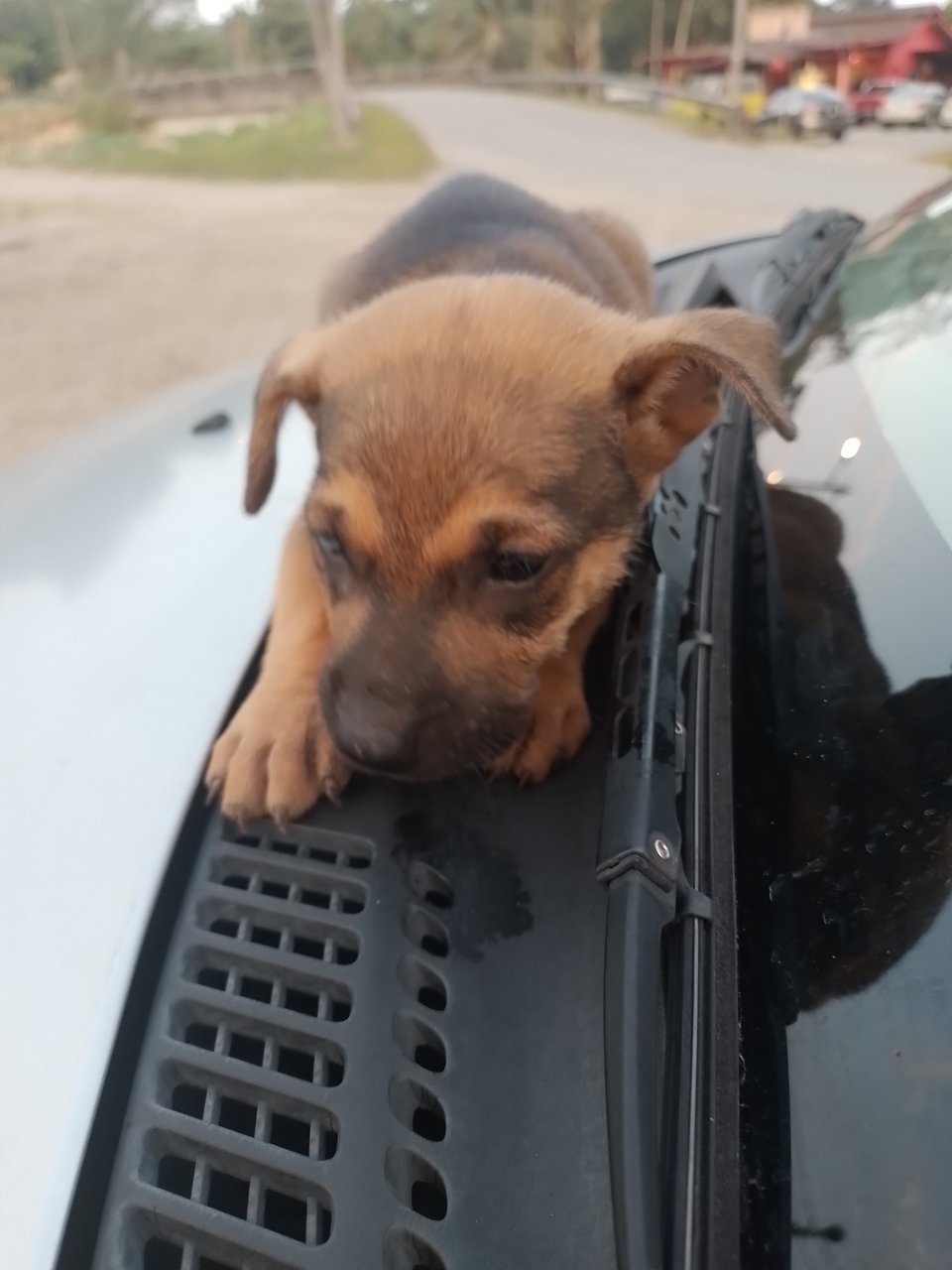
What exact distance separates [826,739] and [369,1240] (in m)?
Result: 0.87

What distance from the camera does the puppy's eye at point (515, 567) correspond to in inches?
83.2

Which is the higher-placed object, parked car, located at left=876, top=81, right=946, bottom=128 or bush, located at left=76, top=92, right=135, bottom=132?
bush, located at left=76, top=92, right=135, bottom=132

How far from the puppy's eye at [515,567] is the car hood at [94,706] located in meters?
0.51

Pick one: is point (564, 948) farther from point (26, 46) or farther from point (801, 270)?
point (26, 46)

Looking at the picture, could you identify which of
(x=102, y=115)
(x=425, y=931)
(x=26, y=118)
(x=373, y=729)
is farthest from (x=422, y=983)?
(x=26, y=118)

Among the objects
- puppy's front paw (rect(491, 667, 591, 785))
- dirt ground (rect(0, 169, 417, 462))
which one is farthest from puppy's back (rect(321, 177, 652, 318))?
dirt ground (rect(0, 169, 417, 462))

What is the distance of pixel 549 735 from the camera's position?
183 centimetres

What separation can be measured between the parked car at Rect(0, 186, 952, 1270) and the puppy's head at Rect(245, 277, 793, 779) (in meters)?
0.18

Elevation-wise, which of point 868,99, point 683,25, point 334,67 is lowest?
point 868,99

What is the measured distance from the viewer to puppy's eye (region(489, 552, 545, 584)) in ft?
6.93

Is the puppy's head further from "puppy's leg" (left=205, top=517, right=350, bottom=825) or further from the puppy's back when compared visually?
the puppy's back

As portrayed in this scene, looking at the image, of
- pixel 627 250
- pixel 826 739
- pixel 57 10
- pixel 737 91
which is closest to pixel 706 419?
pixel 826 739

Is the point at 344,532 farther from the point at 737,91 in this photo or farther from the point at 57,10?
the point at 57,10

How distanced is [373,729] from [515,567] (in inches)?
21.6
